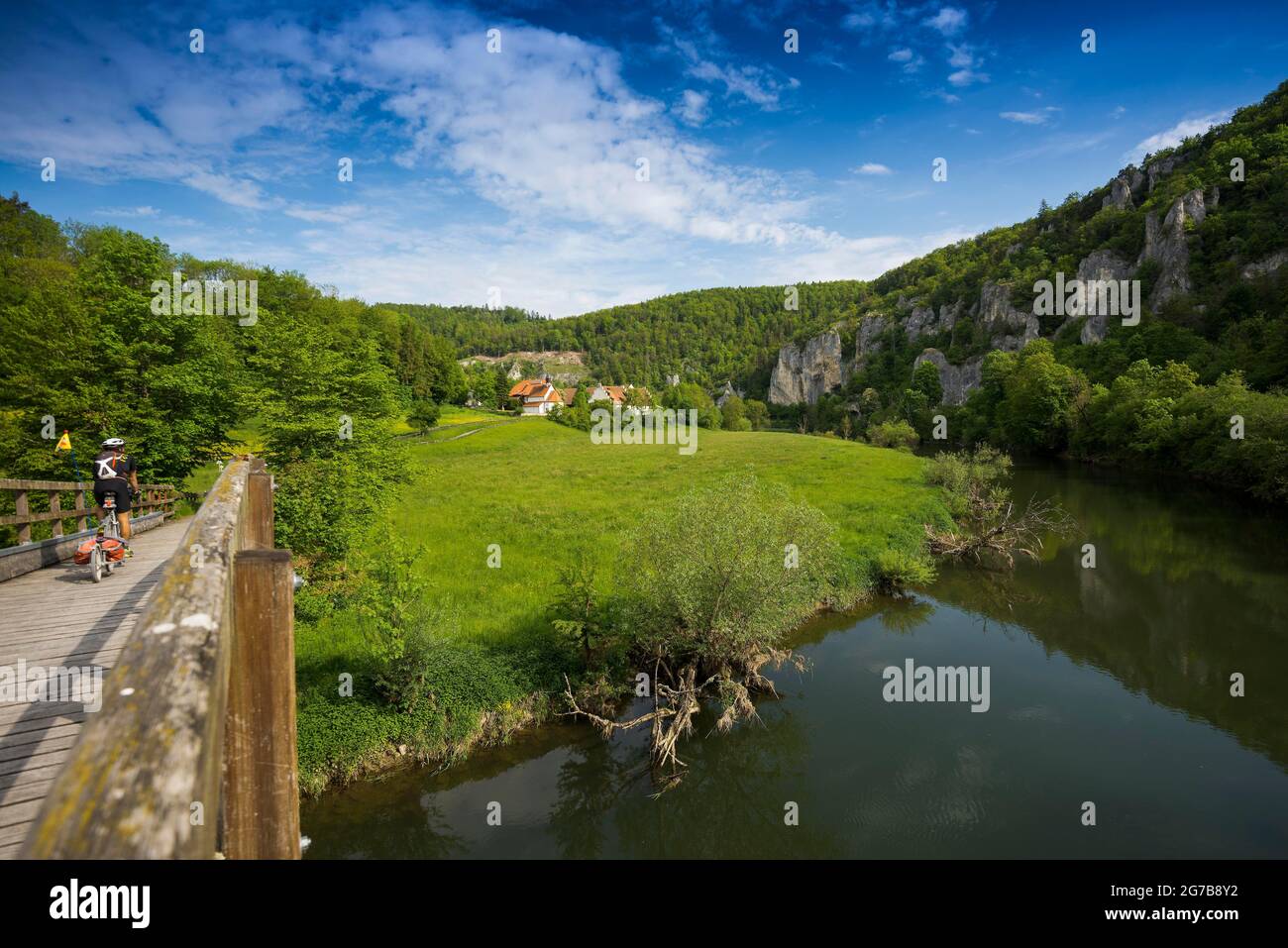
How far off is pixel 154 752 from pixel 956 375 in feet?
423

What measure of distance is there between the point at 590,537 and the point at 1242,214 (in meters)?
97.0

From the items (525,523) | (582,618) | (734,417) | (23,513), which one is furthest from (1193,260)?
(23,513)

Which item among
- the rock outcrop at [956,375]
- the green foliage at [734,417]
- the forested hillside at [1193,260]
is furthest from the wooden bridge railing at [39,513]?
the green foliage at [734,417]

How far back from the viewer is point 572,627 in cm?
1526

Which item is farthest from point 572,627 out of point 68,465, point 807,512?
point 68,465

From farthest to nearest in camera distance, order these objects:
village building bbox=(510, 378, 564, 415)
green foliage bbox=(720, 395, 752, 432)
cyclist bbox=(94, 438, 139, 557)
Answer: green foliage bbox=(720, 395, 752, 432) → village building bbox=(510, 378, 564, 415) → cyclist bbox=(94, 438, 139, 557)

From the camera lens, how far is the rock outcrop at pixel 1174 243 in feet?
251

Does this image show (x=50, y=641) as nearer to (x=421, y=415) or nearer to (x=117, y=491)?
(x=117, y=491)

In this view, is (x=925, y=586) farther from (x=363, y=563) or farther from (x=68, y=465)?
(x=68, y=465)

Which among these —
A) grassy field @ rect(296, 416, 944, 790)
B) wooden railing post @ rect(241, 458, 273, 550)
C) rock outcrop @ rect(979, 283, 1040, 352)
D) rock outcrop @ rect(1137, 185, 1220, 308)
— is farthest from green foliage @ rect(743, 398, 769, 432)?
wooden railing post @ rect(241, 458, 273, 550)

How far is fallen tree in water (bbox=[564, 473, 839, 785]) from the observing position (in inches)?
571

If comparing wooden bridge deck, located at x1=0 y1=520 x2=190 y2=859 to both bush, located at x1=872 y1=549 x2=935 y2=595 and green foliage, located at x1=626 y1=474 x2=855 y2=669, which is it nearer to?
green foliage, located at x1=626 y1=474 x2=855 y2=669

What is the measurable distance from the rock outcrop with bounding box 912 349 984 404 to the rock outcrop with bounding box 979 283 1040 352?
4983mm

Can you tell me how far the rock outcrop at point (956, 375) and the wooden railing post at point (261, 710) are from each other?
120 m
